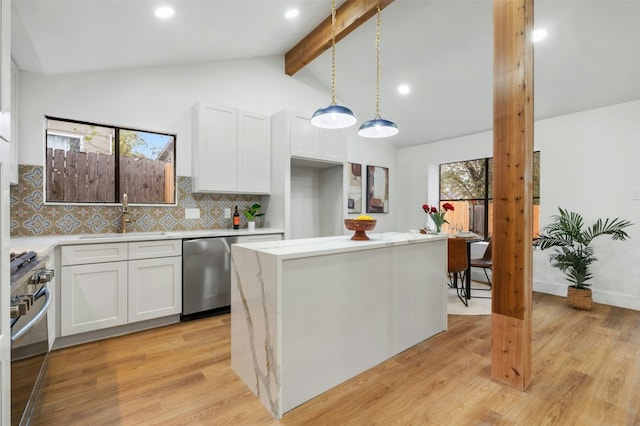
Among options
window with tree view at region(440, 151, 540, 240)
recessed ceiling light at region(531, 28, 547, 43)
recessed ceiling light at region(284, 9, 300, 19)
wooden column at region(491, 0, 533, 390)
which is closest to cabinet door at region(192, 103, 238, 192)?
recessed ceiling light at region(284, 9, 300, 19)

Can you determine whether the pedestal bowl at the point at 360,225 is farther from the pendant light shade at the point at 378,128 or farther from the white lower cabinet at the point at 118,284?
the white lower cabinet at the point at 118,284

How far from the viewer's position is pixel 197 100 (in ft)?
12.1

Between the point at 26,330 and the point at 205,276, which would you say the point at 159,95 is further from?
the point at 26,330

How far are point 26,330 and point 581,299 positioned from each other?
482cm

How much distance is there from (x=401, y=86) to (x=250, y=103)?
2.25 meters

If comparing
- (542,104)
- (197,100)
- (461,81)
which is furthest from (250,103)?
(542,104)

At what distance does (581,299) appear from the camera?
3422 millimetres

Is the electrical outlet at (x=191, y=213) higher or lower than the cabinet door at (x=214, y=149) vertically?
lower

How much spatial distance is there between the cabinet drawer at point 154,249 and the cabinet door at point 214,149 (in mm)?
793

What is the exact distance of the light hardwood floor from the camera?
1687 mm

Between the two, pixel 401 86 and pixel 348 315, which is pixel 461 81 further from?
pixel 348 315

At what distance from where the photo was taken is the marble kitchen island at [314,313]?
5.67ft

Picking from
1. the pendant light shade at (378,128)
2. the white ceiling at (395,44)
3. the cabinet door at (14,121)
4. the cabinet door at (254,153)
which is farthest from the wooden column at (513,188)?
the cabinet door at (14,121)

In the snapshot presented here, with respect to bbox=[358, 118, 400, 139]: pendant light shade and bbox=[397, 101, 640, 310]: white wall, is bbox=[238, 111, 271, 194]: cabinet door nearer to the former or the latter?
bbox=[358, 118, 400, 139]: pendant light shade
